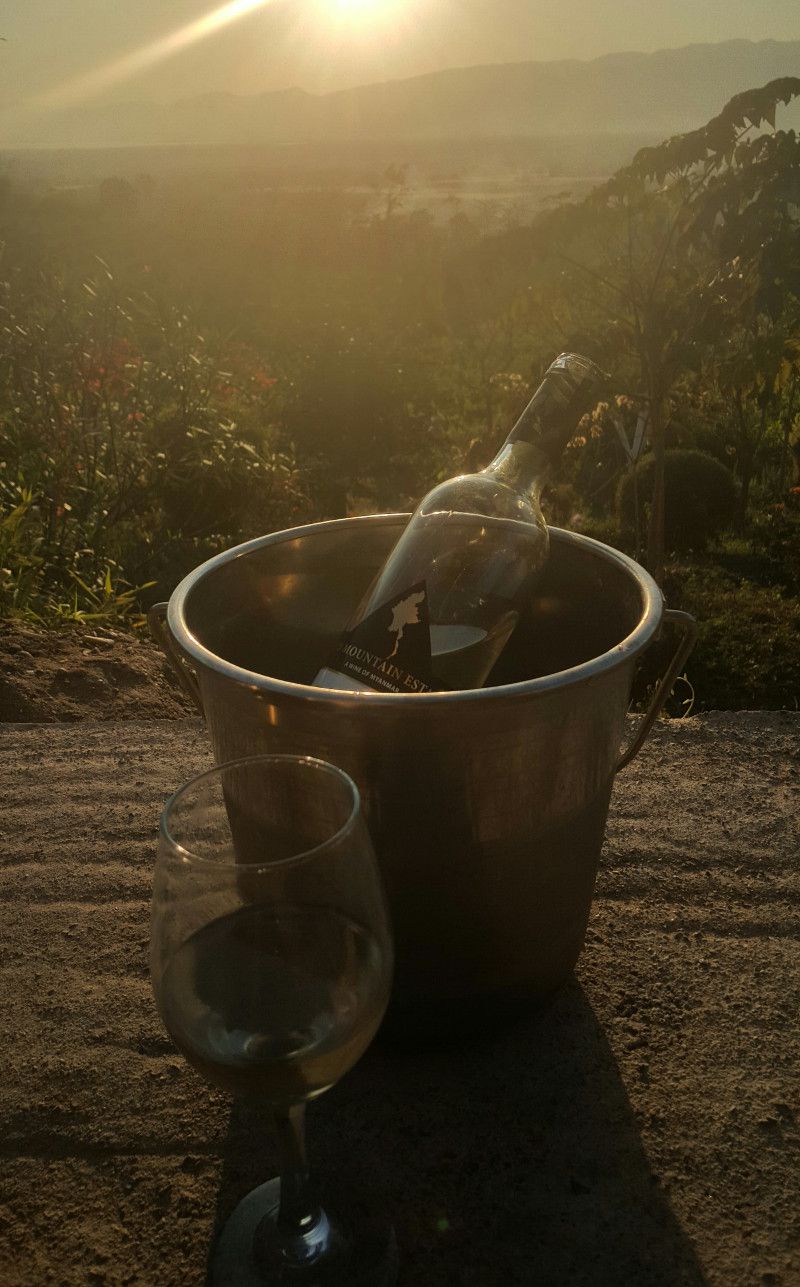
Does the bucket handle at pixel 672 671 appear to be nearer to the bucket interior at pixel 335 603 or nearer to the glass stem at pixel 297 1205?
the bucket interior at pixel 335 603

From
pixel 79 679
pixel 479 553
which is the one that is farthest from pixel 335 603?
pixel 79 679

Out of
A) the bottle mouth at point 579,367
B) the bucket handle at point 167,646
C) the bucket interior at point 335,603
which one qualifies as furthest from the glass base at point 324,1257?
the bottle mouth at point 579,367

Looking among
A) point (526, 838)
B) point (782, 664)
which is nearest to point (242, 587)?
point (526, 838)

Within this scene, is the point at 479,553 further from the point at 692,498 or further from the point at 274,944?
the point at 692,498

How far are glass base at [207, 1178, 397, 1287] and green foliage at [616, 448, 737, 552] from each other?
203 inches

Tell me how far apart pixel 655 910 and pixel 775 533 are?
14.3ft

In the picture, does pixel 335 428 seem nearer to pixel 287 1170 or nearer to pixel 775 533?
pixel 775 533

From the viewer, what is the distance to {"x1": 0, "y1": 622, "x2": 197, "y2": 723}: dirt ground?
3199mm

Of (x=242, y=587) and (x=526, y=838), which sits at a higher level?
(x=242, y=587)

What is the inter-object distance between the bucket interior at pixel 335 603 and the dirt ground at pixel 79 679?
146cm

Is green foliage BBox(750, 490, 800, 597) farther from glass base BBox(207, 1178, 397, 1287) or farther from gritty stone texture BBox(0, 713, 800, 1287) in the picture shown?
glass base BBox(207, 1178, 397, 1287)

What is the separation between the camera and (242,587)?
184 centimetres

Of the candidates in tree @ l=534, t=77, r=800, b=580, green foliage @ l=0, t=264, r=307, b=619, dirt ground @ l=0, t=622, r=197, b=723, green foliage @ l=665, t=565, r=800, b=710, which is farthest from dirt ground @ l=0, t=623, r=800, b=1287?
tree @ l=534, t=77, r=800, b=580

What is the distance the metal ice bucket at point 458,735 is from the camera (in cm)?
136
